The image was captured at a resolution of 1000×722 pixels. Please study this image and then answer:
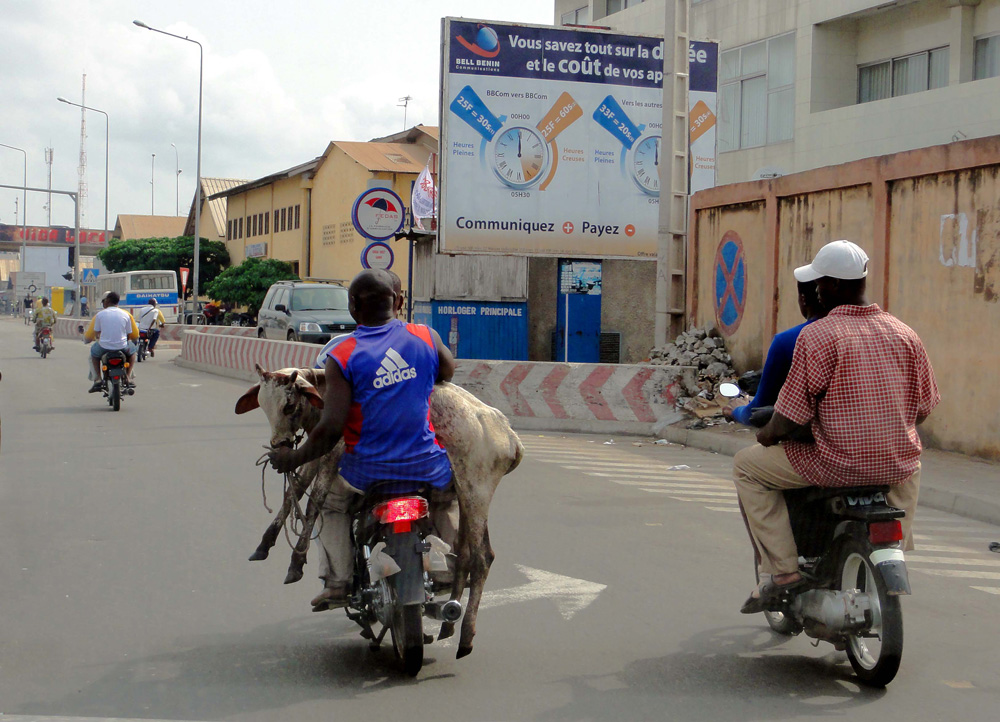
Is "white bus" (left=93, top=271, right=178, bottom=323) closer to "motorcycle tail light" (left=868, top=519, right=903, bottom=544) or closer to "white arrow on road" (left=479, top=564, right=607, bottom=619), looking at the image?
"white arrow on road" (left=479, top=564, right=607, bottom=619)

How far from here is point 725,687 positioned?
15.1 ft

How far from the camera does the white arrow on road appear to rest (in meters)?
5.86

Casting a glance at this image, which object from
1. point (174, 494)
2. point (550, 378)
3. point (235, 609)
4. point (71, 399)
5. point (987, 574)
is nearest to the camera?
point (235, 609)

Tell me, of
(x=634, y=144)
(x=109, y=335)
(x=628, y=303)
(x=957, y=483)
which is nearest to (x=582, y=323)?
(x=628, y=303)

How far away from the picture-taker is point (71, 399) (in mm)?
17812

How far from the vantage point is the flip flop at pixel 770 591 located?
475 cm

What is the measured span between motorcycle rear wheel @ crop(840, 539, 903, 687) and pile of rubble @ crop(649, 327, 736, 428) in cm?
911

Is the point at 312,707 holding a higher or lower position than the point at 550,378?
lower

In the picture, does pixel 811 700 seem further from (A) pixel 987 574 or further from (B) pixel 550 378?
(B) pixel 550 378

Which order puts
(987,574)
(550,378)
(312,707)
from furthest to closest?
1. (550,378)
2. (987,574)
3. (312,707)

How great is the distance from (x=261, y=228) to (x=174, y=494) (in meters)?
53.5

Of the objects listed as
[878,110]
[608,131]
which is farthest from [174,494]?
[878,110]

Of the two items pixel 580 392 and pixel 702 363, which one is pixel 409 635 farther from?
pixel 702 363

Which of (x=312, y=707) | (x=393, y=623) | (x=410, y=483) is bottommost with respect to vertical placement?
(x=312, y=707)
